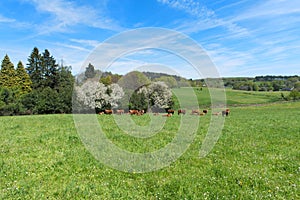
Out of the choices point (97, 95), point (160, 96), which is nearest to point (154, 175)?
point (160, 96)

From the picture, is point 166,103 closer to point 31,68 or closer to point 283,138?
Result: point 283,138

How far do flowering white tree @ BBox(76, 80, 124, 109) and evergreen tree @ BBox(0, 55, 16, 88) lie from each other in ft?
111

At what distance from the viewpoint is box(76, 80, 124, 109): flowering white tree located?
4531 cm

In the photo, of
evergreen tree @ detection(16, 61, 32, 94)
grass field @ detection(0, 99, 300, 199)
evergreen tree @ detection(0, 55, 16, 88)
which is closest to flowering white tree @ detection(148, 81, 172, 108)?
grass field @ detection(0, 99, 300, 199)

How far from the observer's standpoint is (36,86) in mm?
78250

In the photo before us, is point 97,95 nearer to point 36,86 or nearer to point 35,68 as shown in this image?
point 36,86

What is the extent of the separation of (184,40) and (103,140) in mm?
7022

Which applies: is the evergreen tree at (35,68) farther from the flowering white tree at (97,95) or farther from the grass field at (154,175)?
the grass field at (154,175)

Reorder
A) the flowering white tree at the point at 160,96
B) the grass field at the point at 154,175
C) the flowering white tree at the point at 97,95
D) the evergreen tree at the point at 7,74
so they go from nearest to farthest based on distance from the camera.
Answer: the grass field at the point at 154,175 < the flowering white tree at the point at 160,96 < the flowering white tree at the point at 97,95 < the evergreen tree at the point at 7,74

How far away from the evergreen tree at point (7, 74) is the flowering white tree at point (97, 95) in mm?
33747

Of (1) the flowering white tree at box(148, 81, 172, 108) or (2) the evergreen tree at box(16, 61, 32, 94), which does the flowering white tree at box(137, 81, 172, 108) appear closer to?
(1) the flowering white tree at box(148, 81, 172, 108)

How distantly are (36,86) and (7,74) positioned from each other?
957 cm

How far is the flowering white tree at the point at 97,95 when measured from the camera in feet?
149

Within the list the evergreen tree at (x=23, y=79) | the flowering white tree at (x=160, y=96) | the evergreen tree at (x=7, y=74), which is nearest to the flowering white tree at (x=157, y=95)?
the flowering white tree at (x=160, y=96)
